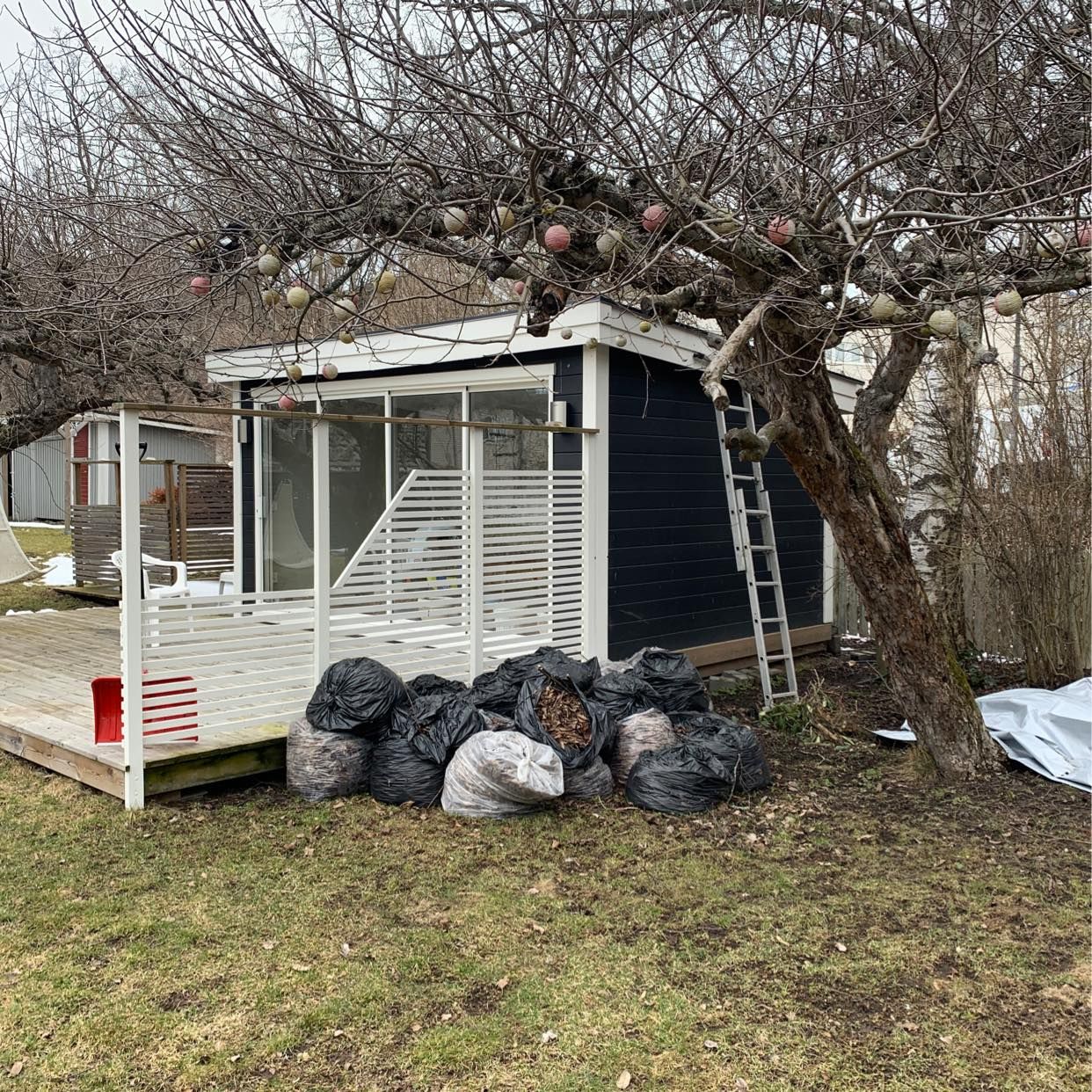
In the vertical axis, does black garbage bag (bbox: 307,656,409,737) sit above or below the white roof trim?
below

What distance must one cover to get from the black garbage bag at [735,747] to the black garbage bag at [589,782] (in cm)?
48

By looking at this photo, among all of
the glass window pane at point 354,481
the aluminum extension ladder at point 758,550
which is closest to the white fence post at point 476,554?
the aluminum extension ladder at point 758,550

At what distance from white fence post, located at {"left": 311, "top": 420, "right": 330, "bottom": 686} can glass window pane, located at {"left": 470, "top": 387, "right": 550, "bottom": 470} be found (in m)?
2.04

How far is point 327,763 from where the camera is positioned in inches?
195

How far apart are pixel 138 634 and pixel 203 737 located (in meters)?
0.77

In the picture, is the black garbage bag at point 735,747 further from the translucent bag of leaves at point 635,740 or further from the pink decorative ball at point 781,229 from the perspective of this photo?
the pink decorative ball at point 781,229

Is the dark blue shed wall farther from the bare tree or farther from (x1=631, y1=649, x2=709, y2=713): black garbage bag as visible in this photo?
the bare tree

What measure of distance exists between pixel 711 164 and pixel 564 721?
2699 mm

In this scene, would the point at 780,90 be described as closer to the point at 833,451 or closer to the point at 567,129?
the point at 567,129

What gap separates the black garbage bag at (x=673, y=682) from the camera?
5559mm

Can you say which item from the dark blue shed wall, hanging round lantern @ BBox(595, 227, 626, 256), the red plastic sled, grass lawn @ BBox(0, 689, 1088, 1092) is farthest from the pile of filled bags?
hanging round lantern @ BBox(595, 227, 626, 256)

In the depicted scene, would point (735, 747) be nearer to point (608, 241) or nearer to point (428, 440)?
point (608, 241)

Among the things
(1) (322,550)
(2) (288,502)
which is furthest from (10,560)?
(1) (322,550)

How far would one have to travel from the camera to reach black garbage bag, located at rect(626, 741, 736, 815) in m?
4.77
